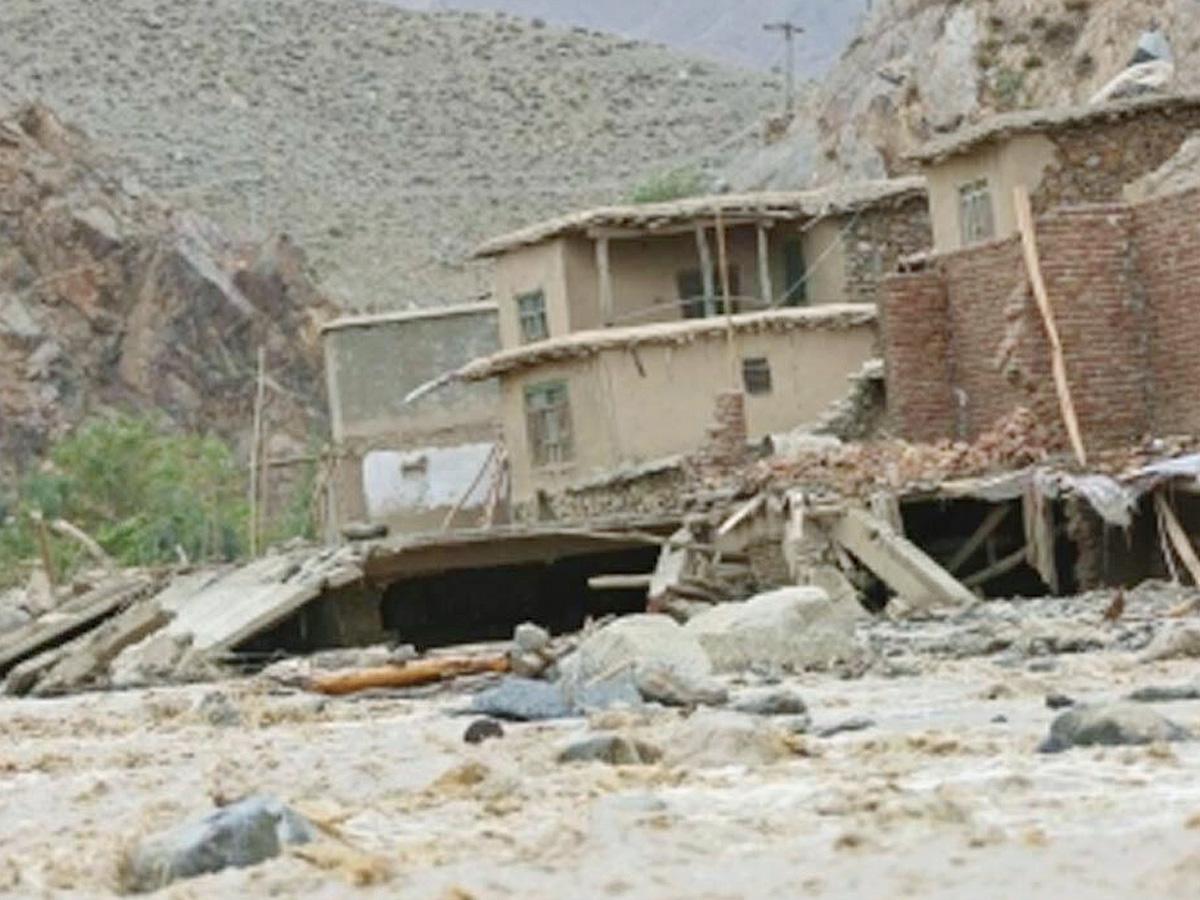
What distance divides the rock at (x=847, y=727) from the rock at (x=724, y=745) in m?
1.13

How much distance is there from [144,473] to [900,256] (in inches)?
766

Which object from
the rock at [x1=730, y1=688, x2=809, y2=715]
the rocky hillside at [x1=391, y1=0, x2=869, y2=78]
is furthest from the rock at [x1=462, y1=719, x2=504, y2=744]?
the rocky hillside at [x1=391, y1=0, x2=869, y2=78]

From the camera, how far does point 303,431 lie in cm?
7069

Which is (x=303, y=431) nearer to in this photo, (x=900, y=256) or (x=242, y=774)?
(x=900, y=256)

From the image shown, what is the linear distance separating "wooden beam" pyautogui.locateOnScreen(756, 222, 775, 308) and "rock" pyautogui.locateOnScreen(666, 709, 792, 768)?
34037 mm

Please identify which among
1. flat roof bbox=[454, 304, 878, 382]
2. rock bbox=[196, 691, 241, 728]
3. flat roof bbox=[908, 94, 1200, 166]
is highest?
flat roof bbox=[908, 94, 1200, 166]

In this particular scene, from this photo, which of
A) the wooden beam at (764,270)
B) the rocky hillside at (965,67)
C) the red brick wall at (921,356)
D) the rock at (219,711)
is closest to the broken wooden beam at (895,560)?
the red brick wall at (921,356)

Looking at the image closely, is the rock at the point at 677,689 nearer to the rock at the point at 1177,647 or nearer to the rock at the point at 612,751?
the rock at the point at 1177,647

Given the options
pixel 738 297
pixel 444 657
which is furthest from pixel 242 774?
pixel 738 297

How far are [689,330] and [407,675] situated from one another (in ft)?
66.4

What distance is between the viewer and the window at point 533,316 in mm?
46219

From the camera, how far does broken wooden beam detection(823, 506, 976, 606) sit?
83.4ft

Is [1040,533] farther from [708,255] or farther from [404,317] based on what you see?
[404,317]

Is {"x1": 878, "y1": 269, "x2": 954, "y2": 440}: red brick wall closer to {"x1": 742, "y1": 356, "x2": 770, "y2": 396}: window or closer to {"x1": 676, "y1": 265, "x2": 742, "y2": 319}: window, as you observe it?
{"x1": 742, "y1": 356, "x2": 770, "y2": 396}: window
